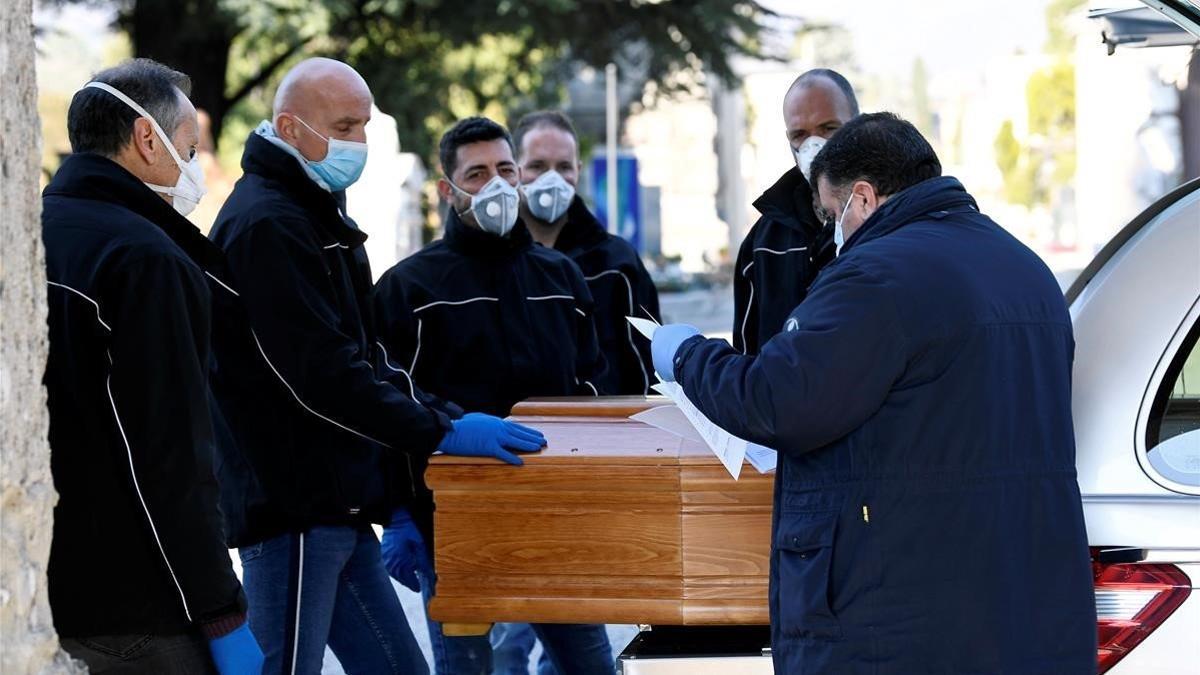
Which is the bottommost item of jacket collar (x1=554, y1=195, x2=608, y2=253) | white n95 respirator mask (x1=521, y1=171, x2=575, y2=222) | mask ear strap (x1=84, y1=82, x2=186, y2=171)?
jacket collar (x1=554, y1=195, x2=608, y2=253)

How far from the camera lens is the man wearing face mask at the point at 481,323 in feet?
14.6

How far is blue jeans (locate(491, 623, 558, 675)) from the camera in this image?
5.34m

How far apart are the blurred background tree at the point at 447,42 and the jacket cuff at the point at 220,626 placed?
1890 centimetres

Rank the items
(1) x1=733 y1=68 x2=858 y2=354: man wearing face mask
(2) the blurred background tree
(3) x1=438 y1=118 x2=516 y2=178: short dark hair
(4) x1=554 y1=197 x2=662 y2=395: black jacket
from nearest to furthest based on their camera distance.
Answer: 1. (1) x1=733 y1=68 x2=858 y2=354: man wearing face mask
2. (3) x1=438 y1=118 x2=516 y2=178: short dark hair
3. (4) x1=554 y1=197 x2=662 y2=395: black jacket
4. (2) the blurred background tree

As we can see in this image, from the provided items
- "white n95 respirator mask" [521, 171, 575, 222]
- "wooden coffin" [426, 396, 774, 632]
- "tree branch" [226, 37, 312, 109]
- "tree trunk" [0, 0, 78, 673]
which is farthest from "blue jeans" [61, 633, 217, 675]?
"tree branch" [226, 37, 312, 109]

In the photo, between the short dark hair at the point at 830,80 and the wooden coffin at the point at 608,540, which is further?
the short dark hair at the point at 830,80

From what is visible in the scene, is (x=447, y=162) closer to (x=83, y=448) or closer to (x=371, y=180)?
(x=83, y=448)

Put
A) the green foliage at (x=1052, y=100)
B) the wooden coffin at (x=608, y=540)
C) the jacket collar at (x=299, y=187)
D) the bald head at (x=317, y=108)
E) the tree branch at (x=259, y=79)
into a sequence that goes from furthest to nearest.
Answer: the green foliage at (x=1052, y=100)
the tree branch at (x=259, y=79)
the bald head at (x=317, y=108)
the jacket collar at (x=299, y=187)
the wooden coffin at (x=608, y=540)

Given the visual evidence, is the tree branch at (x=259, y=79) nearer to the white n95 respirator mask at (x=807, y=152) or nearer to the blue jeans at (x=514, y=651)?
the blue jeans at (x=514, y=651)

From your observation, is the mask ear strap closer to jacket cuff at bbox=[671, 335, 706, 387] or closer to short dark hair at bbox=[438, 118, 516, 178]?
jacket cuff at bbox=[671, 335, 706, 387]

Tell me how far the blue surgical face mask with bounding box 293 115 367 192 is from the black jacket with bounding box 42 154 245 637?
4.11 ft

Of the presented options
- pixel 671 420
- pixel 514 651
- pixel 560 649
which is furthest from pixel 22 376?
pixel 514 651

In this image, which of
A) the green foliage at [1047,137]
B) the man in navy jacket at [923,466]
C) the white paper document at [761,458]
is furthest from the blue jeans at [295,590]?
the green foliage at [1047,137]

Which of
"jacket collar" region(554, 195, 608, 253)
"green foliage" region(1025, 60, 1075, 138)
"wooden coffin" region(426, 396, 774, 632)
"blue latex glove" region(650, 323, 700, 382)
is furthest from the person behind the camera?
"green foliage" region(1025, 60, 1075, 138)
